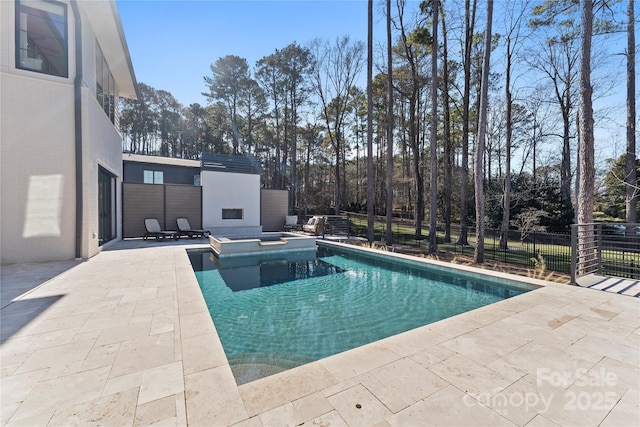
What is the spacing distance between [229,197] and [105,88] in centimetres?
673

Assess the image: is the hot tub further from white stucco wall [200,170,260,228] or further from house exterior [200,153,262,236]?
white stucco wall [200,170,260,228]

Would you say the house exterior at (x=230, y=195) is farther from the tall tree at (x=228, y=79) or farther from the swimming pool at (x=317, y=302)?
the tall tree at (x=228, y=79)

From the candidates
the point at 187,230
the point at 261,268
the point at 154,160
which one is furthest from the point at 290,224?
the point at 154,160

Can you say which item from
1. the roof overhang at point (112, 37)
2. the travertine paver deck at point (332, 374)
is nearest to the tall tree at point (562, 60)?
the travertine paver deck at point (332, 374)

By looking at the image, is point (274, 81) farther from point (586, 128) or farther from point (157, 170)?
point (586, 128)

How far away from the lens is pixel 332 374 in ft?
7.36

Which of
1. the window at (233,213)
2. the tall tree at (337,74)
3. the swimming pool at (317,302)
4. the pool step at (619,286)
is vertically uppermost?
the tall tree at (337,74)

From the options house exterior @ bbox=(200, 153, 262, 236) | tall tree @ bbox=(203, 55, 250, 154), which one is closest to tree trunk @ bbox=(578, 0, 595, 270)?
house exterior @ bbox=(200, 153, 262, 236)

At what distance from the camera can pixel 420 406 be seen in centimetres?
187

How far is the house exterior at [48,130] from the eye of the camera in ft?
19.7

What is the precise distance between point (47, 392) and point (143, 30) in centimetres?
1093

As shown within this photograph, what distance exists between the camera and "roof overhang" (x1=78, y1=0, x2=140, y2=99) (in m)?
7.12

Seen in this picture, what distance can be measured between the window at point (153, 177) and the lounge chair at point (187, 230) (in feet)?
16.6

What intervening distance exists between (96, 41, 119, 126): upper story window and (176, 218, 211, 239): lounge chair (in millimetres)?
4672
